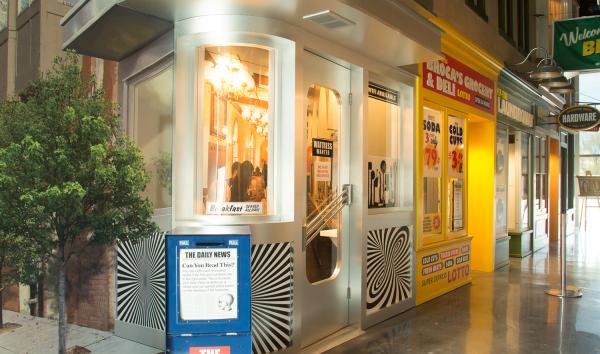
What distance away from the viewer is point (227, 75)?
177 inches

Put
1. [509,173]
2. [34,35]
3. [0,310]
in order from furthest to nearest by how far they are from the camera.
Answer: [509,173], [34,35], [0,310]

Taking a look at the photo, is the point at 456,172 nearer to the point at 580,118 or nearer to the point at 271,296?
the point at 580,118

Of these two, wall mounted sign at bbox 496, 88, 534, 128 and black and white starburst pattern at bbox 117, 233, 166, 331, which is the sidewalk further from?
wall mounted sign at bbox 496, 88, 534, 128

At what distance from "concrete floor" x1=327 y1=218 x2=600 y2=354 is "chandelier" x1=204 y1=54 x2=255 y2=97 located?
2.56 meters

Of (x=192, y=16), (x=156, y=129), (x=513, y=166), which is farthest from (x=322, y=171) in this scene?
(x=513, y=166)

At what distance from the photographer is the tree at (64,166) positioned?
3.16m

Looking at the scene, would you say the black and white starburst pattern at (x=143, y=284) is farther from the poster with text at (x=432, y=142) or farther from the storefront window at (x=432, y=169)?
the poster with text at (x=432, y=142)

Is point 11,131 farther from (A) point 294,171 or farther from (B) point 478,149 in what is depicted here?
(B) point 478,149

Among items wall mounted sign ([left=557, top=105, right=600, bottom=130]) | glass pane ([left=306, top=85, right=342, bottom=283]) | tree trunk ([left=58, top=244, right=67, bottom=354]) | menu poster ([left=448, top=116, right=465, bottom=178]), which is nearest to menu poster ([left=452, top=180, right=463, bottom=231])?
menu poster ([left=448, top=116, right=465, bottom=178])

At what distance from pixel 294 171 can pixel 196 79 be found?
112 centimetres

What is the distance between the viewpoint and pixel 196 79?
4387 mm

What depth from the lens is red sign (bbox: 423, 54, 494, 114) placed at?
734cm

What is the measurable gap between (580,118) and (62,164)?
1028 cm

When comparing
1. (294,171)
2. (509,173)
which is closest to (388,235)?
(294,171)
